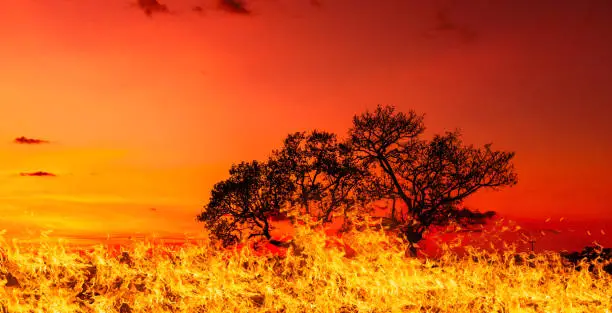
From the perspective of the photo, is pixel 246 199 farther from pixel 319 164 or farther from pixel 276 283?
pixel 276 283

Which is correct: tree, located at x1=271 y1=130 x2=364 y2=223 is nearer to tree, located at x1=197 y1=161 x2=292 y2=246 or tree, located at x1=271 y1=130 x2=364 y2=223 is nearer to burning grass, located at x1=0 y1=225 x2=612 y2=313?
tree, located at x1=197 y1=161 x2=292 y2=246

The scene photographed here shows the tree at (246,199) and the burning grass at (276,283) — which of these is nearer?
the burning grass at (276,283)

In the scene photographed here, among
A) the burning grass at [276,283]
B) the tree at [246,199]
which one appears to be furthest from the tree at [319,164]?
the burning grass at [276,283]

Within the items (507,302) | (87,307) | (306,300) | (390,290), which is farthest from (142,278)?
(507,302)

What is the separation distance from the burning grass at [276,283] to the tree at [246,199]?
859 inches

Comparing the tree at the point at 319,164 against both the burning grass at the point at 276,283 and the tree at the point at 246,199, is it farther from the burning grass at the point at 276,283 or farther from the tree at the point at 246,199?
the burning grass at the point at 276,283

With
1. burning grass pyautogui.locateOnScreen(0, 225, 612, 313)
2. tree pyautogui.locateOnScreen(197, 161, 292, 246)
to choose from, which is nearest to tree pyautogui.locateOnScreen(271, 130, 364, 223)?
tree pyautogui.locateOnScreen(197, 161, 292, 246)

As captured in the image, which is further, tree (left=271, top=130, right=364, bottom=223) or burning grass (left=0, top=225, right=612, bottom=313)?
tree (left=271, top=130, right=364, bottom=223)

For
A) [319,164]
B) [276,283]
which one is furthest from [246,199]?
[276,283]

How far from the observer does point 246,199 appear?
32656 mm

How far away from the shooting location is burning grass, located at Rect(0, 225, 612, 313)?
27.9ft

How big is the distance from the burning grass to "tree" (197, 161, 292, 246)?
21828 millimetres

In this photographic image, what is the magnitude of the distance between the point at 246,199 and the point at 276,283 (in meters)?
23.3

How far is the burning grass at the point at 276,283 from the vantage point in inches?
334
